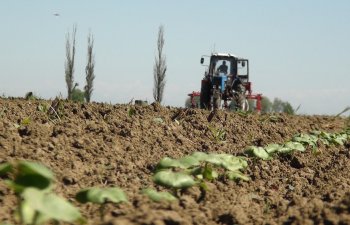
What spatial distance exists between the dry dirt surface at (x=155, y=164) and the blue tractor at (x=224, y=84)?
7458 mm

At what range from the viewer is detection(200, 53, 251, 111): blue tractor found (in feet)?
44.5

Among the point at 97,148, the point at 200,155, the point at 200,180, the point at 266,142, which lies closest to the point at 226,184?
the point at 200,180

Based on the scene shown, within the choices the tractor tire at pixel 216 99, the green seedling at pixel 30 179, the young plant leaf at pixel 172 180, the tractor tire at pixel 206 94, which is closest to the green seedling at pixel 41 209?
the green seedling at pixel 30 179

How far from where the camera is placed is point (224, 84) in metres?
14.1

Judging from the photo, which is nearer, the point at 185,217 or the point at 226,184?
the point at 185,217

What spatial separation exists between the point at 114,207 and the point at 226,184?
3.69 ft

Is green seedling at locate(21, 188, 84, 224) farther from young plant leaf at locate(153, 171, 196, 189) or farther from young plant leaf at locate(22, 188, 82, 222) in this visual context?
young plant leaf at locate(153, 171, 196, 189)

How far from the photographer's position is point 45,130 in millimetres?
3928

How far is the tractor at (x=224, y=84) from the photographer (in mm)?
13578

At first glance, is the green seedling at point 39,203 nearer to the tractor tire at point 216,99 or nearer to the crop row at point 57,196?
the crop row at point 57,196

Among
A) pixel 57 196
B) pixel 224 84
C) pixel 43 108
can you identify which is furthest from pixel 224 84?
pixel 57 196

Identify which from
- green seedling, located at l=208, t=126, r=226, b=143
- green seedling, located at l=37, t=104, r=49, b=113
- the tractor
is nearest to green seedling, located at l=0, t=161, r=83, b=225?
green seedling, located at l=208, t=126, r=226, b=143

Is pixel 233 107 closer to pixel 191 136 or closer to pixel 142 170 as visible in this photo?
pixel 191 136

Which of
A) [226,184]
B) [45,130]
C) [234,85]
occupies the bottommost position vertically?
[226,184]
